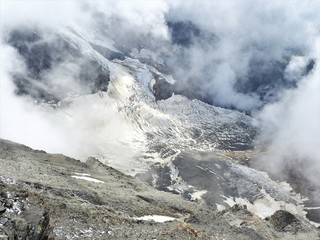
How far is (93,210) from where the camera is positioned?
1959 inches

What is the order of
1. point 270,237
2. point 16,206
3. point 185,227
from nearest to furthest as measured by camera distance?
point 16,206 < point 185,227 < point 270,237

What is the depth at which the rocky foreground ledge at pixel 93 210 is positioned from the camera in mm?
36638

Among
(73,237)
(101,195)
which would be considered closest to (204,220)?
(101,195)

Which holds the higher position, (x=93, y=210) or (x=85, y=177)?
(x=85, y=177)

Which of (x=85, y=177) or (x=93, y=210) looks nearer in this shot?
(x=93, y=210)

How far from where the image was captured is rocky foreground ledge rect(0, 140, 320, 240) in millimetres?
36638

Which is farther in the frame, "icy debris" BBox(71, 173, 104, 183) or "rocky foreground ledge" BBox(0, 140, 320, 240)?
"icy debris" BBox(71, 173, 104, 183)

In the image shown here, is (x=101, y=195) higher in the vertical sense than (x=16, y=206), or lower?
higher

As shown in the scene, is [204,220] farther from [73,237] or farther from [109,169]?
[109,169]

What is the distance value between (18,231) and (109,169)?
7677 centimetres

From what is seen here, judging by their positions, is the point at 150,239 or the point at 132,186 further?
the point at 132,186

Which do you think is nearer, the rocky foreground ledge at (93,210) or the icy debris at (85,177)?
the rocky foreground ledge at (93,210)

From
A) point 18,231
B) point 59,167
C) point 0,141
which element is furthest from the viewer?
point 0,141

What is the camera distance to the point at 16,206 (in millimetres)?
36594
